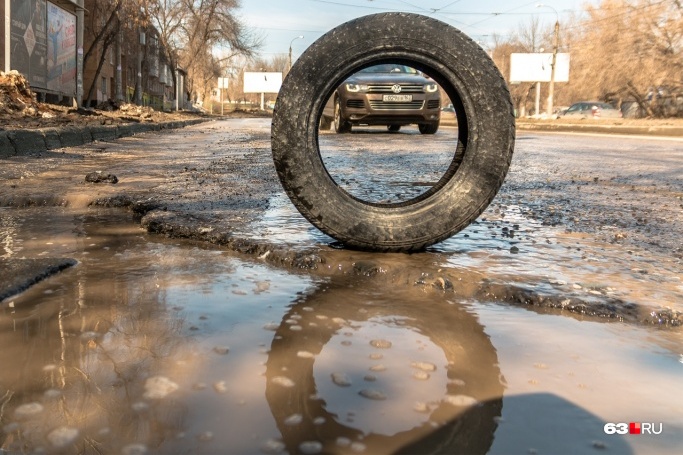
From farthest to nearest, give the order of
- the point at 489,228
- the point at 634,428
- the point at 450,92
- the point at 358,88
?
the point at 358,88, the point at 489,228, the point at 450,92, the point at 634,428

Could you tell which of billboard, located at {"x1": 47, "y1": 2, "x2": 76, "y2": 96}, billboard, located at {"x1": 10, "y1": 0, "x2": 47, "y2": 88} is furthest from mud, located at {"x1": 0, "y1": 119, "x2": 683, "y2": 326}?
billboard, located at {"x1": 47, "y1": 2, "x2": 76, "y2": 96}

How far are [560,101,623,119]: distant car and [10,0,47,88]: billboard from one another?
3100cm

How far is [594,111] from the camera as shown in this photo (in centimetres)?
3841

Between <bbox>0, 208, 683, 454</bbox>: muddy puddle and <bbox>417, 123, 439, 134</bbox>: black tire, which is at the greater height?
<bbox>417, 123, 439, 134</bbox>: black tire

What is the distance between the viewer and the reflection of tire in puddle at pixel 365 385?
118 cm

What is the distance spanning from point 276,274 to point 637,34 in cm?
3811

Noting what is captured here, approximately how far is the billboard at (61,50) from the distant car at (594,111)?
29.8m

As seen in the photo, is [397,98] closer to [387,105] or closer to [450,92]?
[387,105]

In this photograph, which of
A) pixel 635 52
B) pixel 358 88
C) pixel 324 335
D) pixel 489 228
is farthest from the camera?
pixel 635 52

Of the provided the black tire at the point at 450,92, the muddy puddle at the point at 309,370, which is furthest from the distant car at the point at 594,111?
the muddy puddle at the point at 309,370

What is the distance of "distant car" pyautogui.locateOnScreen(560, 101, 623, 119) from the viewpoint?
38438 mm

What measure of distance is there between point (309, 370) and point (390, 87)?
11.3m

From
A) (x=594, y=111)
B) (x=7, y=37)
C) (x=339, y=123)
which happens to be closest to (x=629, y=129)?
(x=339, y=123)

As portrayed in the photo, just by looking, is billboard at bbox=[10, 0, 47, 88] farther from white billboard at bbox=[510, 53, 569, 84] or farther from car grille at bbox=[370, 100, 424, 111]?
white billboard at bbox=[510, 53, 569, 84]
